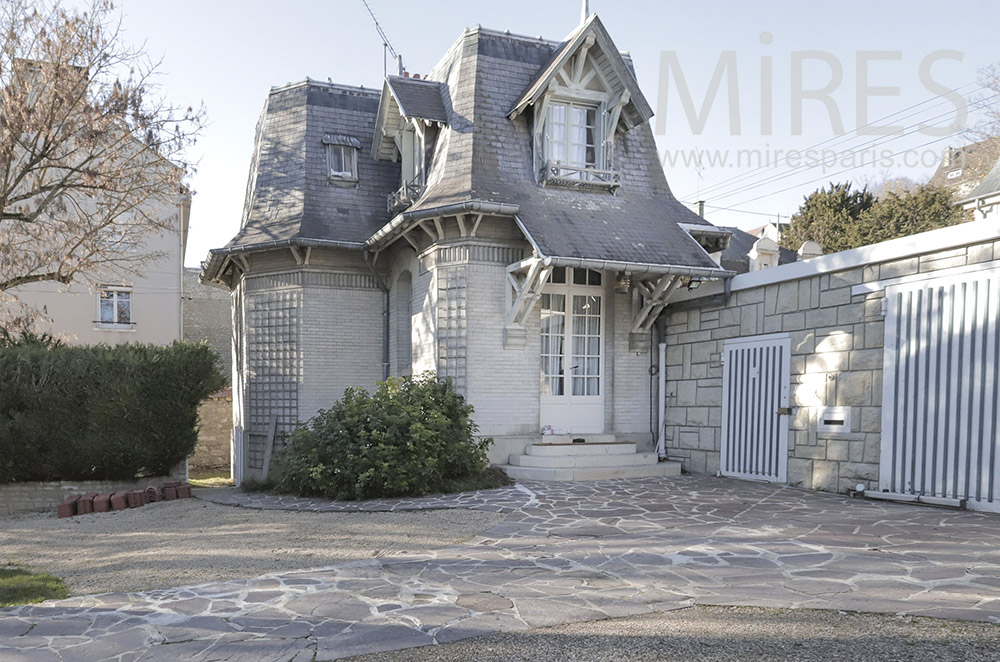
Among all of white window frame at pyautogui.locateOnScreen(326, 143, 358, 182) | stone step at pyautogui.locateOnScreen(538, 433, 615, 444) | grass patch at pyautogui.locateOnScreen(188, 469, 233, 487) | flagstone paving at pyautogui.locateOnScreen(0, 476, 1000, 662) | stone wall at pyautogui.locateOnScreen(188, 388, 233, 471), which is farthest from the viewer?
stone wall at pyautogui.locateOnScreen(188, 388, 233, 471)

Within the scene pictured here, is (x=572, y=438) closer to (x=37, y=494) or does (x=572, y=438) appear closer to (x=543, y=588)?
(x=543, y=588)

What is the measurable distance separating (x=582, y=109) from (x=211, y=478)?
1289 centimetres

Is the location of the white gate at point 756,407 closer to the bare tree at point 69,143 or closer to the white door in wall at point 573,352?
the white door in wall at point 573,352

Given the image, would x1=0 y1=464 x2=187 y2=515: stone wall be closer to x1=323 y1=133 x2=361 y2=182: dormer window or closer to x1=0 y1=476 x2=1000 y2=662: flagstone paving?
x1=323 y1=133 x2=361 y2=182: dormer window

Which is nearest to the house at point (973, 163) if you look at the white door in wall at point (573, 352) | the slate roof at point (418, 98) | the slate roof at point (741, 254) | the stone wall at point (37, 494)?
the slate roof at point (741, 254)

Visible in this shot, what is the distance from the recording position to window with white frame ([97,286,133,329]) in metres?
21.9

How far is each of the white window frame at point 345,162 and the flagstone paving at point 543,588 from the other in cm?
905

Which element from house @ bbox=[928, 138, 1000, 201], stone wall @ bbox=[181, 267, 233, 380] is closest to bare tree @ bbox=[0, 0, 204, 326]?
stone wall @ bbox=[181, 267, 233, 380]

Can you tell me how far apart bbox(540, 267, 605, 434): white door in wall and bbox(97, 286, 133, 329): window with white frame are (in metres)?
16.1

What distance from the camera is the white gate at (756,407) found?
32.6 feet

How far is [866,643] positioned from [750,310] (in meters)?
7.28

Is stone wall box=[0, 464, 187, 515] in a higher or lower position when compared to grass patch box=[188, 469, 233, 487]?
higher

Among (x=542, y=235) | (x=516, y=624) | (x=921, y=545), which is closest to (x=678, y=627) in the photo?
(x=516, y=624)

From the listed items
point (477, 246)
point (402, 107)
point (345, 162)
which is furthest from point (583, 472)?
point (345, 162)
